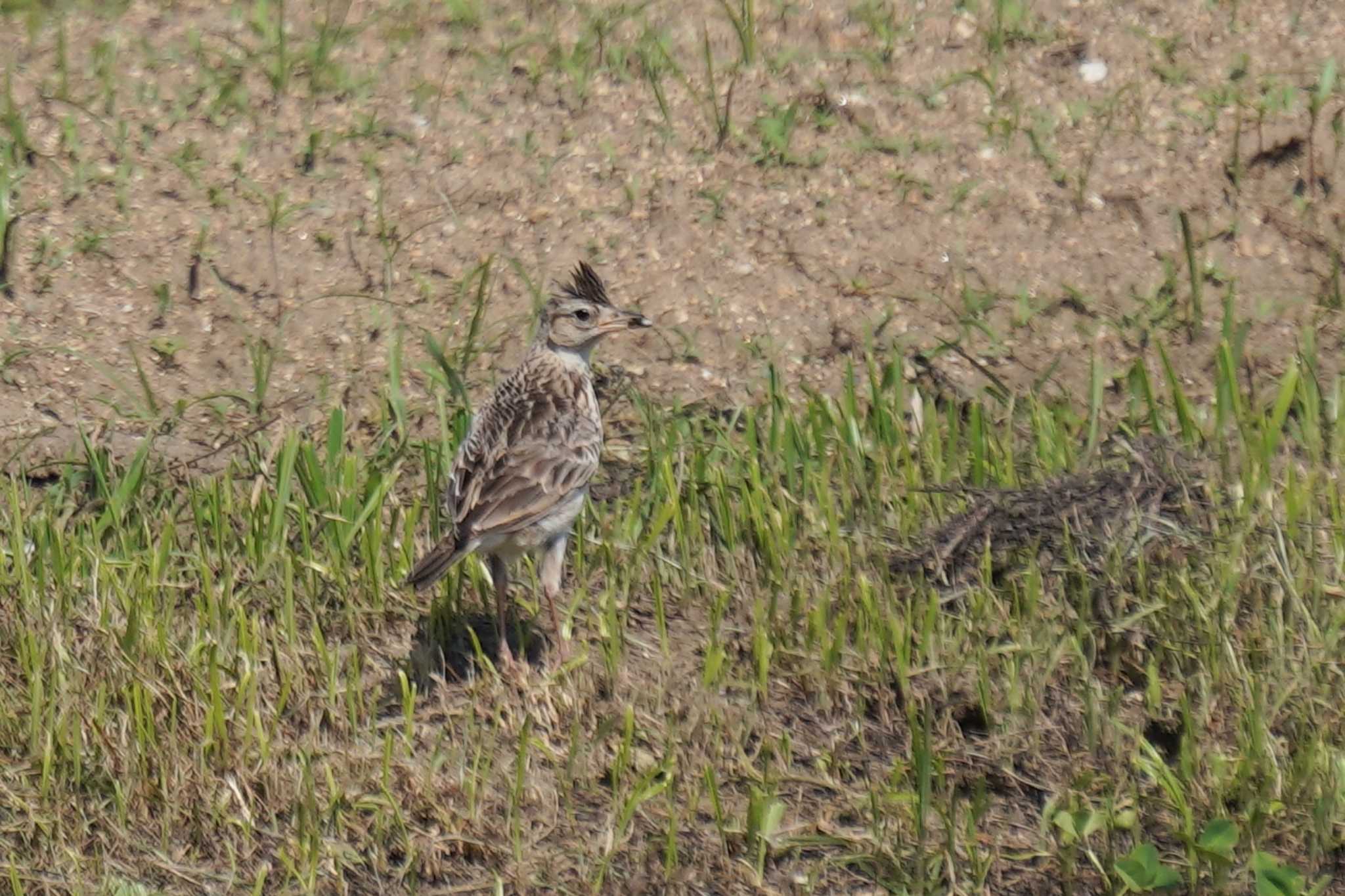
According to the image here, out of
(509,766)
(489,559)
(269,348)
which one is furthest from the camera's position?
(269,348)

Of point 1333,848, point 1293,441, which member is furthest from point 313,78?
point 1333,848

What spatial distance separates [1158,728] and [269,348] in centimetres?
355

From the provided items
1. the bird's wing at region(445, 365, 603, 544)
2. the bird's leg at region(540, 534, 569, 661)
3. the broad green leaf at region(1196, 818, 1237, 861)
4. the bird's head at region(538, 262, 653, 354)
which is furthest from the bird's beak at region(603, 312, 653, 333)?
Answer: the broad green leaf at region(1196, 818, 1237, 861)

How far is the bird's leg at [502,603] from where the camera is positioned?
6422 mm

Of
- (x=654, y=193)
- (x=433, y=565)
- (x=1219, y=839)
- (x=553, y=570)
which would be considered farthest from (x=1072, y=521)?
(x=654, y=193)

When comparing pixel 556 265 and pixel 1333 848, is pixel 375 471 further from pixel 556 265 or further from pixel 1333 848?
pixel 1333 848

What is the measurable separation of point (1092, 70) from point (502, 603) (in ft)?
12.2

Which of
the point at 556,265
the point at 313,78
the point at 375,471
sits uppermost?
the point at 313,78

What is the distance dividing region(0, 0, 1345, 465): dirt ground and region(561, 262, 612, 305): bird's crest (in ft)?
2.17

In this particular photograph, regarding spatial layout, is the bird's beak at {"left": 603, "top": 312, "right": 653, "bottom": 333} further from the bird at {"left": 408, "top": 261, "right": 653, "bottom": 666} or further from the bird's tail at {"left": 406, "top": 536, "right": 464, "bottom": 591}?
the bird's tail at {"left": 406, "top": 536, "right": 464, "bottom": 591}

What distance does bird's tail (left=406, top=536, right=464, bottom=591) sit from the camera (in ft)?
20.1

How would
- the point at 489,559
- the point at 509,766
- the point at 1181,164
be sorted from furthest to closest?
1. the point at 1181,164
2. the point at 489,559
3. the point at 509,766

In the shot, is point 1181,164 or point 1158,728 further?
point 1181,164

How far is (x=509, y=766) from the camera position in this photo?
6000 millimetres
